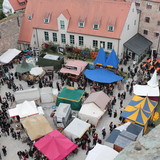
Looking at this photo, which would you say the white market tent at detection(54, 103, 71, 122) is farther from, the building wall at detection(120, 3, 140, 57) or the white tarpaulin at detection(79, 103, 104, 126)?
the building wall at detection(120, 3, 140, 57)

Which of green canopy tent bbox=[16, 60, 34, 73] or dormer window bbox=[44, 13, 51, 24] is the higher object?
dormer window bbox=[44, 13, 51, 24]

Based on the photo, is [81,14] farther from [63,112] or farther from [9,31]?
[63,112]

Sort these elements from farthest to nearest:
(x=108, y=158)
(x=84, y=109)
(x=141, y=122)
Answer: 1. (x=84, y=109)
2. (x=141, y=122)
3. (x=108, y=158)

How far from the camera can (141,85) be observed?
25.5 meters

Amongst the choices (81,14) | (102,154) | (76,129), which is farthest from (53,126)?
(81,14)

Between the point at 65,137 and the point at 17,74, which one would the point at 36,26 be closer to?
the point at 17,74

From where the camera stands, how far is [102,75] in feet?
90.4

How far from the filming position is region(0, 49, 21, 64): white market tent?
3219 centimetres

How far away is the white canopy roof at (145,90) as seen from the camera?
24172 mm

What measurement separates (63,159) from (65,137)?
1.75m


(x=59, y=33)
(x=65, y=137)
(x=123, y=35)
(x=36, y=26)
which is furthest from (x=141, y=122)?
(x=36, y=26)

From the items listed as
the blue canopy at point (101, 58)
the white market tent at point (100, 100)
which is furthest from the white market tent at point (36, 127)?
the blue canopy at point (101, 58)

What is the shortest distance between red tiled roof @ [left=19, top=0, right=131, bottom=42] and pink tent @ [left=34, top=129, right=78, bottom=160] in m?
17.2

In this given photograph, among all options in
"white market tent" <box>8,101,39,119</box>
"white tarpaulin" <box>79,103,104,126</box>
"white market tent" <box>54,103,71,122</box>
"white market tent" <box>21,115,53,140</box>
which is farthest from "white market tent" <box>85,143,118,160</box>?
"white market tent" <box>8,101,39,119</box>
